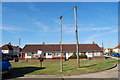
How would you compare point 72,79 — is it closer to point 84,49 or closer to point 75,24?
point 75,24

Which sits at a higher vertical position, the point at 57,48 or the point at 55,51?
the point at 57,48

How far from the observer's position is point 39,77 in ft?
29.9

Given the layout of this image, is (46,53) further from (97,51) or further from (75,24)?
(75,24)

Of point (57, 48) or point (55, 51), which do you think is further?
point (57, 48)

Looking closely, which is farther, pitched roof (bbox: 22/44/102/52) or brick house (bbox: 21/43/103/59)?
pitched roof (bbox: 22/44/102/52)

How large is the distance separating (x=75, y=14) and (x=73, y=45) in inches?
999

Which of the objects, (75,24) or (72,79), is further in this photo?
(75,24)

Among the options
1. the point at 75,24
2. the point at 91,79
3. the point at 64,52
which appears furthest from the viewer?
the point at 64,52

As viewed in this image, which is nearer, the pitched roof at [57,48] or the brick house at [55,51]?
the brick house at [55,51]

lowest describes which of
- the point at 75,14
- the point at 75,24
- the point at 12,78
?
the point at 12,78

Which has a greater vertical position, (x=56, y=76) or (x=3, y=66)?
(x=3, y=66)

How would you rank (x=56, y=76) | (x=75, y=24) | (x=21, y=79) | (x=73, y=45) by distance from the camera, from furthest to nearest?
(x=73, y=45) → (x=75, y=24) → (x=56, y=76) → (x=21, y=79)

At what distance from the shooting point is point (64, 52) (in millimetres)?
33750

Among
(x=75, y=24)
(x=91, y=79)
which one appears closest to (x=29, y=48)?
(x=75, y=24)
